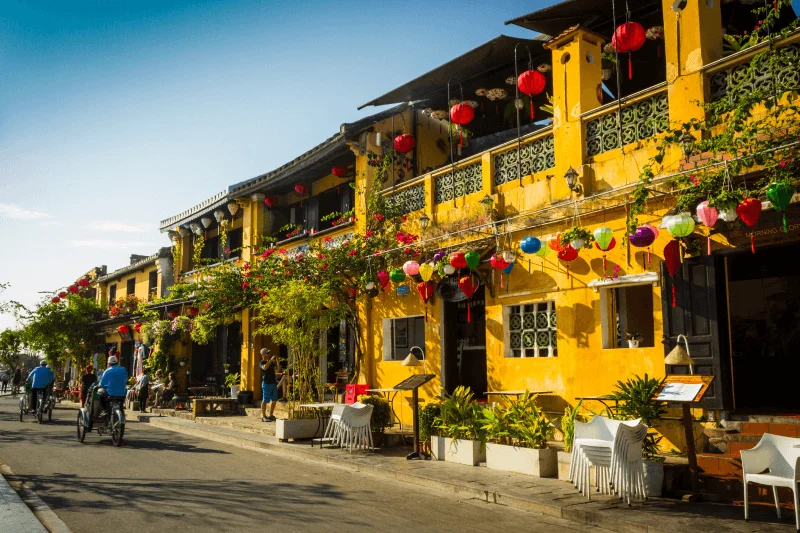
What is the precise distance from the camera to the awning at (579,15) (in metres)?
11.5

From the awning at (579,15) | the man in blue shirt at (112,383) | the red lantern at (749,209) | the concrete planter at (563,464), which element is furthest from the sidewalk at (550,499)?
the awning at (579,15)

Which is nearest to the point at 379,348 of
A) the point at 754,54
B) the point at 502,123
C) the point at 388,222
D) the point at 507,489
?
the point at 388,222

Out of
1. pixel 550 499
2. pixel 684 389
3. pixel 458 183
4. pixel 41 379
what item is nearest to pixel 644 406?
pixel 684 389

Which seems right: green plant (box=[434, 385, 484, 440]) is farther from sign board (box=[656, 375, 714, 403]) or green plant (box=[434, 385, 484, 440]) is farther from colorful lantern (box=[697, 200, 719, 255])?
colorful lantern (box=[697, 200, 719, 255])

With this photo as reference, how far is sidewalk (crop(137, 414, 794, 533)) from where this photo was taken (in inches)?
260

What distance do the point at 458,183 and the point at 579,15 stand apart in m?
4.03

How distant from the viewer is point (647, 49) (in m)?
13.6

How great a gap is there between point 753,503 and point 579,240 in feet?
14.1

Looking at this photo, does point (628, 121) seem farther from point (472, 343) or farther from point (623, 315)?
point (472, 343)

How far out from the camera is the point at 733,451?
8.33 metres

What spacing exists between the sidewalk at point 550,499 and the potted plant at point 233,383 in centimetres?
908

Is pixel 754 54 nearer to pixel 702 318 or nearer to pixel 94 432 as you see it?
pixel 702 318

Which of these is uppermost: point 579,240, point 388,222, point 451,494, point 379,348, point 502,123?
point 502,123

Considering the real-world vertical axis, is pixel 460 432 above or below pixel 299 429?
above
